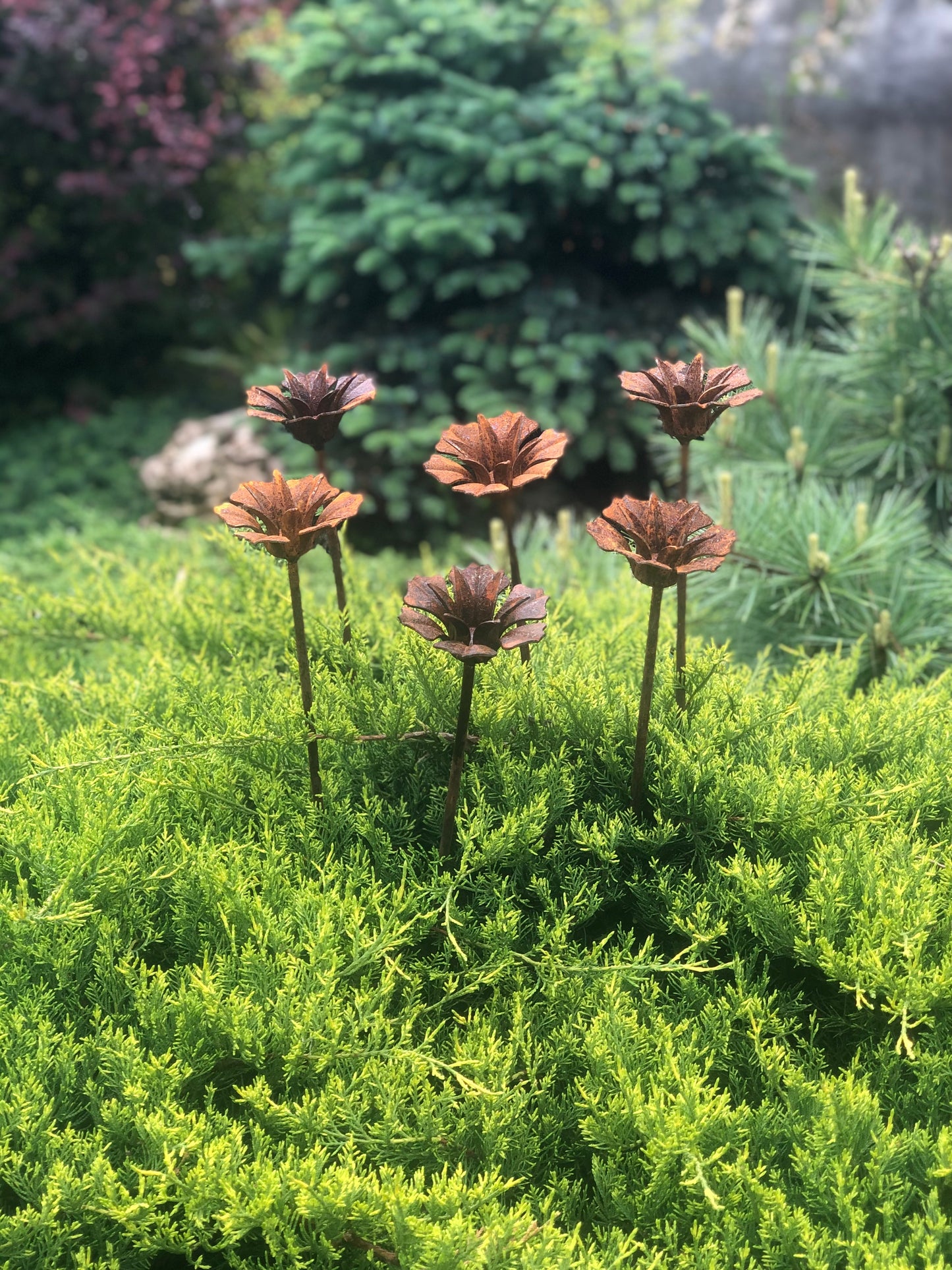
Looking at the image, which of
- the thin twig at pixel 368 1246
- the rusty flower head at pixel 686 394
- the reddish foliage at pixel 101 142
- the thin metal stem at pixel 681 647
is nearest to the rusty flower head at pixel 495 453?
the rusty flower head at pixel 686 394

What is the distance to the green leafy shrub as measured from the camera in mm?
3692

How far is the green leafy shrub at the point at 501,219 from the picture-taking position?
369 centimetres

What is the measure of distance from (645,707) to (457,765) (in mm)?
240

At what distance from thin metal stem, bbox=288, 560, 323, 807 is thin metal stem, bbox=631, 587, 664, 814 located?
41 centimetres

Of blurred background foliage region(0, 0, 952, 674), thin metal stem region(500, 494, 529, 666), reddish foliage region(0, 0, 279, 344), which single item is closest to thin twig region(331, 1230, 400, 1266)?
thin metal stem region(500, 494, 529, 666)

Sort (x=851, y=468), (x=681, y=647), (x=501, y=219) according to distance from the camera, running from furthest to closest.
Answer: (x=501, y=219) → (x=851, y=468) → (x=681, y=647)

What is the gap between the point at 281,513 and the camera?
1.14m

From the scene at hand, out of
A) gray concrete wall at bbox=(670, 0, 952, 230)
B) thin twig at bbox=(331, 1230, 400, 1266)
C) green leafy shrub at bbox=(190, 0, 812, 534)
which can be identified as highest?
gray concrete wall at bbox=(670, 0, 952, 230)

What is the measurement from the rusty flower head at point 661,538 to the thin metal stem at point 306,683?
355 millimetres

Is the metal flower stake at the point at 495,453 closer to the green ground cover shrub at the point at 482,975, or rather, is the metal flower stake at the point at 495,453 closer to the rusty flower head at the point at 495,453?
the rusty flower head at the point at 495,453

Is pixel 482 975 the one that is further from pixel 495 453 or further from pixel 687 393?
pixel 687 393

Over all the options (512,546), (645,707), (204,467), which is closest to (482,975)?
(645,707)

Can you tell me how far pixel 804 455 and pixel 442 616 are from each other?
5.11 feet

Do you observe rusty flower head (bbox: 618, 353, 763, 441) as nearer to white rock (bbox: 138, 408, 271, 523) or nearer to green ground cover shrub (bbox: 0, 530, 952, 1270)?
green ground cover shrub (bbox: 0, 530, 952, 1270)
